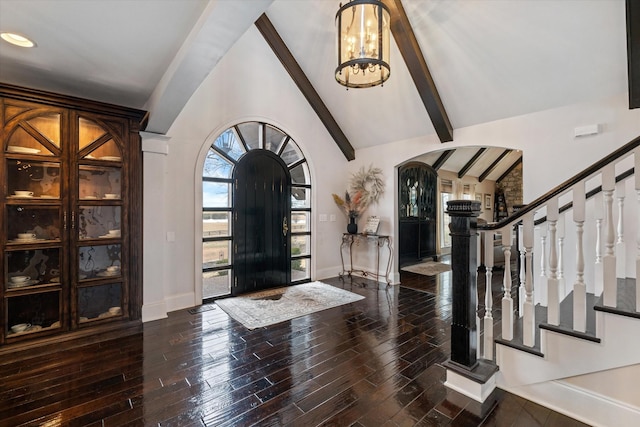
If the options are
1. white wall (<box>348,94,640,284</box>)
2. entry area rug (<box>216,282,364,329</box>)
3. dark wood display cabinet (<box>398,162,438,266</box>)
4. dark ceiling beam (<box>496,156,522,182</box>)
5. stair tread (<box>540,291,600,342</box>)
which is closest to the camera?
stair tread (<box>540,291,600,342</box>)

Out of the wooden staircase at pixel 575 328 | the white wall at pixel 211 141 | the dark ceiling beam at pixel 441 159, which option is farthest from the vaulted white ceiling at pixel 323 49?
the dark ceiling beam at pixel 441 159

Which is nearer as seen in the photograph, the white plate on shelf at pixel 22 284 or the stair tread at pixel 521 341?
the stair tread at pixel 521 341

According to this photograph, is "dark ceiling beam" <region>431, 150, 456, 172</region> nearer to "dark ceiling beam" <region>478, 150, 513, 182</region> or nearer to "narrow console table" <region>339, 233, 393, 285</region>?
"dark ceiling beam" <region>478, 150, 513, 182</region>

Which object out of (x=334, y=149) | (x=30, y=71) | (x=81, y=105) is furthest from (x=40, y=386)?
(x=334, y=149)

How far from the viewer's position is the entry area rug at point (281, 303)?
11.5ft

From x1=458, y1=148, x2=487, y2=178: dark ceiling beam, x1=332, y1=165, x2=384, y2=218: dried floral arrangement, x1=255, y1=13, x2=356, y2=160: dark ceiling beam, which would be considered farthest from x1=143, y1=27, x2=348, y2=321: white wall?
x1=458, y1=148, x2=487, y2=178: dark ceiling beam

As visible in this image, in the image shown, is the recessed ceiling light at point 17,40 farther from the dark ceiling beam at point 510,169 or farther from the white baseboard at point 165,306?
the dark ceiling beam at point 510,169

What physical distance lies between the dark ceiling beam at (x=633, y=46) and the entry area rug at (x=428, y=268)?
14.0ft

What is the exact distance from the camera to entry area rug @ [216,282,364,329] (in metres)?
3.50

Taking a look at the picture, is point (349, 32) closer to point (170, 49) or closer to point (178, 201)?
point (170, 49)

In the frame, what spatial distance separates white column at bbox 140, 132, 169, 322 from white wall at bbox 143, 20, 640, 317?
0.7 inches

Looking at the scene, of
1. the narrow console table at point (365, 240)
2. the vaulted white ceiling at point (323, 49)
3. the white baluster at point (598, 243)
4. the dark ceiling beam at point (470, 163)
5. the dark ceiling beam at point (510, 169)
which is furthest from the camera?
the dark ceiling beam at point (510, 169)

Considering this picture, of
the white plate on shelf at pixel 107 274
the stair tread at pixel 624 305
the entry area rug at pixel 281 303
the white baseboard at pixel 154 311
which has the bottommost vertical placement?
the entry area rug at pixel 281 303

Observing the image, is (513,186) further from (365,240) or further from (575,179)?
(575,179)
